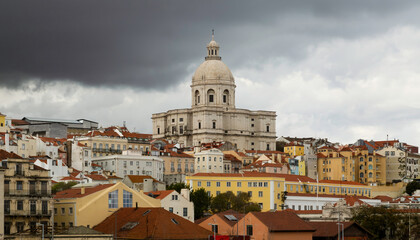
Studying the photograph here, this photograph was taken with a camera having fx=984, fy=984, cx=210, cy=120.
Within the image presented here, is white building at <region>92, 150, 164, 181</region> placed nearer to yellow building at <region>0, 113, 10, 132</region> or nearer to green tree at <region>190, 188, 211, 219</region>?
yellow building at <region>0, 113, 10, 132</region>

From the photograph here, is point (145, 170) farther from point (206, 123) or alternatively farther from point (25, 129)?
point (206, 123)

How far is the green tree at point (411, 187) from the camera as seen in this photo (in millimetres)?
159375

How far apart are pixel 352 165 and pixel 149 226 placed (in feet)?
333

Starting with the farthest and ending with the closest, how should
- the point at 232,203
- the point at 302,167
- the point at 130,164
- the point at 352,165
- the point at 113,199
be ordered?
the point at 352,165
the point at 302,167
the point at 130,164
the point at 232,203
the point at 113,199

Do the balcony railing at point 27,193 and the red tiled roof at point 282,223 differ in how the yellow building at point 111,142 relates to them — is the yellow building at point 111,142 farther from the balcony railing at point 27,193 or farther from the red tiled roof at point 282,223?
the balcony railing at point 27,193

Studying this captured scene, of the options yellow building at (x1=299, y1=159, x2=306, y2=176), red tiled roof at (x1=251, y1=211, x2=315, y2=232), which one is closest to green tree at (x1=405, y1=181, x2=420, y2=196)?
yellow building at (x1=299, y1=159, x2=306, y2=176)

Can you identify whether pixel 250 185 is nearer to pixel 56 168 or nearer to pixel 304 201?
pixel 304 201

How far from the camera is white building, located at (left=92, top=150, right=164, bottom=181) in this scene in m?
140

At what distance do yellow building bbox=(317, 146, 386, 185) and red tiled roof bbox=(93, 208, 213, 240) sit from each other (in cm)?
9411

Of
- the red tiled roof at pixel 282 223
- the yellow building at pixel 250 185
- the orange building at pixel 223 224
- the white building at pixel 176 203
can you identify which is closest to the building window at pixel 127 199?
the white building at pixel 176 203

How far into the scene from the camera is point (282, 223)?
83188 millimetres

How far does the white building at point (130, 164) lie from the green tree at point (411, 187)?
137ft

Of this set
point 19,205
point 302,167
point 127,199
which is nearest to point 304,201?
point 302,167

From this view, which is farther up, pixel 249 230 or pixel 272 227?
pixel 272 227
